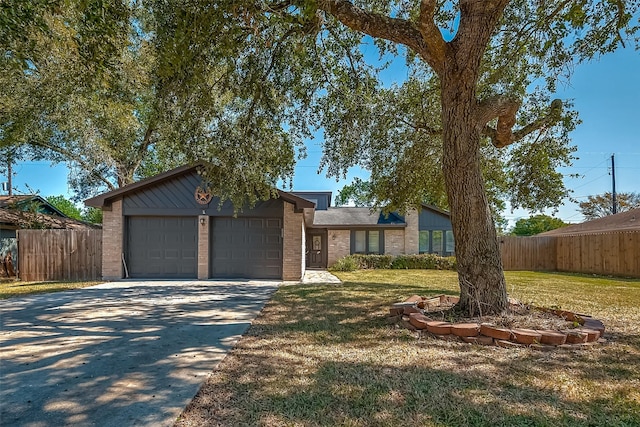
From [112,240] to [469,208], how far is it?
11043mm

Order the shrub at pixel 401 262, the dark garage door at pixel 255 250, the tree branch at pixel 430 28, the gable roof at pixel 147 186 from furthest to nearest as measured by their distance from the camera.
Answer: the shrub at pixel 401 262
the dark garage door at pixel 255 250
the gable roof at pixel 147 186
the tree branch at pixel 430 28

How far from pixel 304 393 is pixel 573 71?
8069 millimetres

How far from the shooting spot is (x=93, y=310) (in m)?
6.54

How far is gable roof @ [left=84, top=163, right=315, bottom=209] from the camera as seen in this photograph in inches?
441

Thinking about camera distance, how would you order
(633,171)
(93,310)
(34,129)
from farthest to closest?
(633,171), (34,129), (93,310)

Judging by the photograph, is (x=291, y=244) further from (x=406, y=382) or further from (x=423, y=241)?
(x=423, y=241)

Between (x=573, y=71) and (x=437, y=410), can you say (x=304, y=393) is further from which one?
(x=573, y=71)

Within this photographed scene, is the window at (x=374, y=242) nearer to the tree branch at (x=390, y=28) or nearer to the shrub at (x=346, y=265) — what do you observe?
the shrub at (x=346, y=265)

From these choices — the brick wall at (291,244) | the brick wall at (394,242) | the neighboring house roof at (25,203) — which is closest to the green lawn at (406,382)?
the brick wall at (291,244)

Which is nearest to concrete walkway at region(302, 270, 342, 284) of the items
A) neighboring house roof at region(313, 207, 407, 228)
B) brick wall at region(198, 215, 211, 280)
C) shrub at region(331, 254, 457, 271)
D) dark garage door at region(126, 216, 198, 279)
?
brick wall at region(198, 215, 211, 280)

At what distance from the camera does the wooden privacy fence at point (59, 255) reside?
39.5ft

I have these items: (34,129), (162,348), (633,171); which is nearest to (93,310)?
(162,348)

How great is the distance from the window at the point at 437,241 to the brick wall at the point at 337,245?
15.3ft

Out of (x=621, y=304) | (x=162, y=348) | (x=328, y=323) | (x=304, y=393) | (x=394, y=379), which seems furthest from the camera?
(x=621, y=304)
